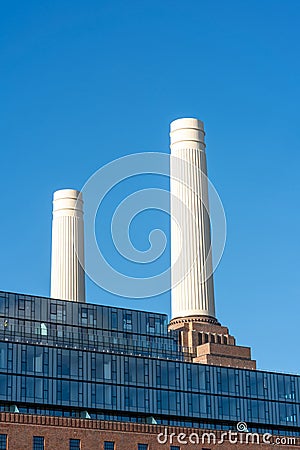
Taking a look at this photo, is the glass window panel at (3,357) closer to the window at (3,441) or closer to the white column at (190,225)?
the window at (3,441)

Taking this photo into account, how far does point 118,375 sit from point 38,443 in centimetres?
1682

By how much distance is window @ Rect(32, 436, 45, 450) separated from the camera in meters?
113

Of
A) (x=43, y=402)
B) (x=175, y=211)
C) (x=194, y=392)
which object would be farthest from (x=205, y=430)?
(x=175, y=211)

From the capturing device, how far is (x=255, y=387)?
136875 millimetres

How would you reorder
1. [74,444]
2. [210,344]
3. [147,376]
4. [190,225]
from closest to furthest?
1. [74,444]
2. [147,376]
3. [210,344]
4. [190,225]

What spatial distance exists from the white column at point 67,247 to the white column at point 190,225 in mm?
24790

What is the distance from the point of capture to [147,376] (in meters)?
128

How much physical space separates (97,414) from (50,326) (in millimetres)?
15784

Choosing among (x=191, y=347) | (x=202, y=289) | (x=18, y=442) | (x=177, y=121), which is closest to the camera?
(x=18, y=442)

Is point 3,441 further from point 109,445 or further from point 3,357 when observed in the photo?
point 109,445

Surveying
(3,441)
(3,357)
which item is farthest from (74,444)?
(3,357)

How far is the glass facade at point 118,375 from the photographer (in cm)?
12000

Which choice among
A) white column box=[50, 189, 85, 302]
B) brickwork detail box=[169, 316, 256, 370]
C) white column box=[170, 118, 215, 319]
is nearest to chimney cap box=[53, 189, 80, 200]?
white column box=[50, 189, 85, 302]

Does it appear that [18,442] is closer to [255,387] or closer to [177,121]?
[255,387]
